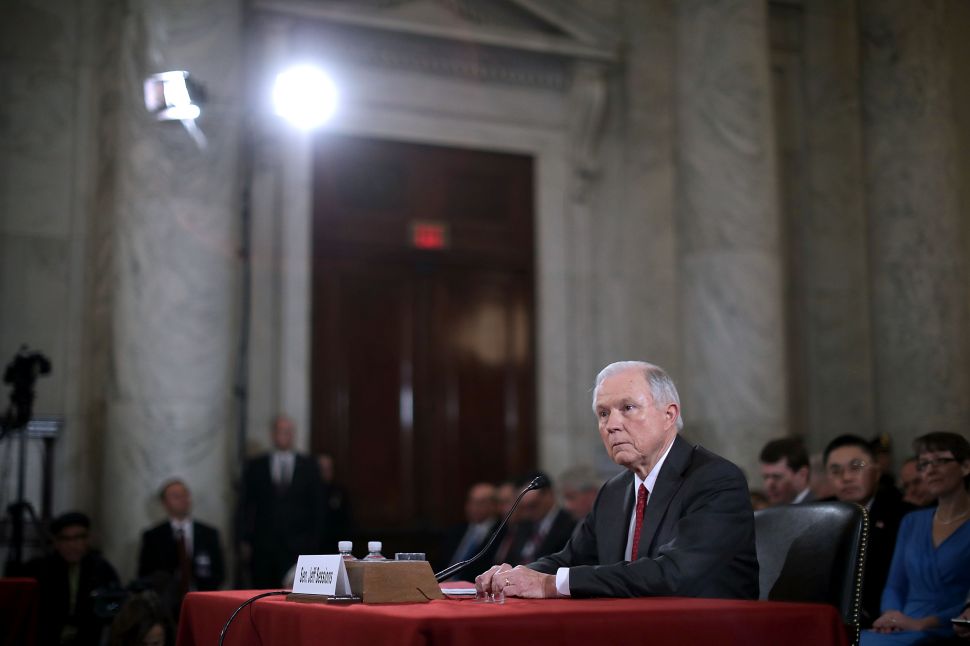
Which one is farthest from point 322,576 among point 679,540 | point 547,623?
point 679,540

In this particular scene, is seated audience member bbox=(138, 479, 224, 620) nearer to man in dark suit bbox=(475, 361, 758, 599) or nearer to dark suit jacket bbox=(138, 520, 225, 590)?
dark suit jacket bbox=(138, 520, 225, 590)

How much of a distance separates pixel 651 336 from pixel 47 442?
5257 mm

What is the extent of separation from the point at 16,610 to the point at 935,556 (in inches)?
156

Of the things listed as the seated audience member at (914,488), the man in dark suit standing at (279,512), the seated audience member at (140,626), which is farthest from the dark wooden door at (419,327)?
the seated audience member at (140,626)

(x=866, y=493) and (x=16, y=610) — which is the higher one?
(x=866, y=493)

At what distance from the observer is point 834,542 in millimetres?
3748

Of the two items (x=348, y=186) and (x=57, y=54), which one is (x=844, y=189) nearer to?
(x=348, y=186)

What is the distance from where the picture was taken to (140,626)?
17.8ft

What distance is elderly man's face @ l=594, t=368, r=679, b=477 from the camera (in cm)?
387

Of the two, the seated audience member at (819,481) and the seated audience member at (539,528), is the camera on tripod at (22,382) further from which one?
the seated audience member at (819,481)

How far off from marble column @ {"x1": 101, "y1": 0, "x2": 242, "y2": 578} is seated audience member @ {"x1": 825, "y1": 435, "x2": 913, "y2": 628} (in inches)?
176

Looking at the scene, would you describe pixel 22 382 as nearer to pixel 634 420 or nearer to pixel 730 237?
pixel 634 420

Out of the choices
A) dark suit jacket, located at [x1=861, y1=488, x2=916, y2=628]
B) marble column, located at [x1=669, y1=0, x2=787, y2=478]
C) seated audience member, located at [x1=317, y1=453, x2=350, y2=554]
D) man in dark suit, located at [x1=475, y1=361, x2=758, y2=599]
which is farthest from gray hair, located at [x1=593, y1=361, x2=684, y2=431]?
marble column, located at [x1=669, y1=0, x2=787, y2=478]

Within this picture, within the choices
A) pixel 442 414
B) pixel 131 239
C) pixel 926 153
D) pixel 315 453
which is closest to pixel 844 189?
pixel 926 153
